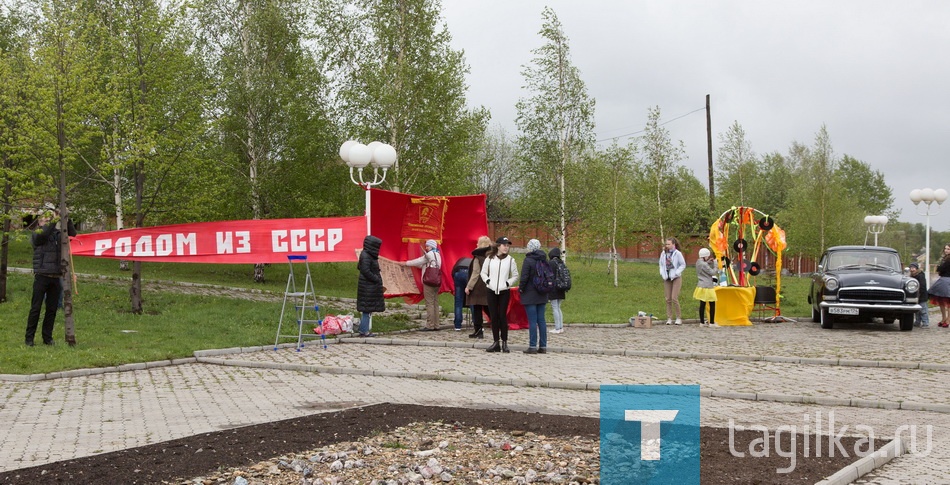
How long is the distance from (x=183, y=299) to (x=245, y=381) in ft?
37.5

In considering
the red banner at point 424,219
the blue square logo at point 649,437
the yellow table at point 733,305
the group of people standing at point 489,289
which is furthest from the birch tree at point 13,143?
the yellow table at point 733,305

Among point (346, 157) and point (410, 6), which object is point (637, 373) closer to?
point (346, 157)

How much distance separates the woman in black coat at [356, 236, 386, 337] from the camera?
15953 mm

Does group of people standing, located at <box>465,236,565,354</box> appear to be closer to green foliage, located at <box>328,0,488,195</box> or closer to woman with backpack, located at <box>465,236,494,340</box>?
woman with backpack, located at <box>465,236,494,340</box>

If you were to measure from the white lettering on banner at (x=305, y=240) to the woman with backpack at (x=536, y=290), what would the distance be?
420cm

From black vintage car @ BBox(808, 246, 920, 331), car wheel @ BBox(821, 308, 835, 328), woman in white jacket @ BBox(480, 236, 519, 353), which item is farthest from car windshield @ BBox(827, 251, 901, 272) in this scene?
woman in white jacket @ BBox(480, 236, 519, 353)

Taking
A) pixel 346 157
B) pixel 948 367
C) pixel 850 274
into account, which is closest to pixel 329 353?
pixel 346 157

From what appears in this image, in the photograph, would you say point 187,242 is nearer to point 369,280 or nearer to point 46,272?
point 46,272

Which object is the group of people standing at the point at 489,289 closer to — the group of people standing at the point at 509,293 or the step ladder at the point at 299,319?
the group of people standing at the point at 509,293

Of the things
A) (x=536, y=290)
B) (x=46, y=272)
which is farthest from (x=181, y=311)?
(x=536, y=290)

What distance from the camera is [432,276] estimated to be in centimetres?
1725

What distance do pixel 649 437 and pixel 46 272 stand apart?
10767 millimetres

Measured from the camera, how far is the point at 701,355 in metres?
14.0

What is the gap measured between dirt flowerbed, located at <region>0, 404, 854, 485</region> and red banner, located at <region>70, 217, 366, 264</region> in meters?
8.95
